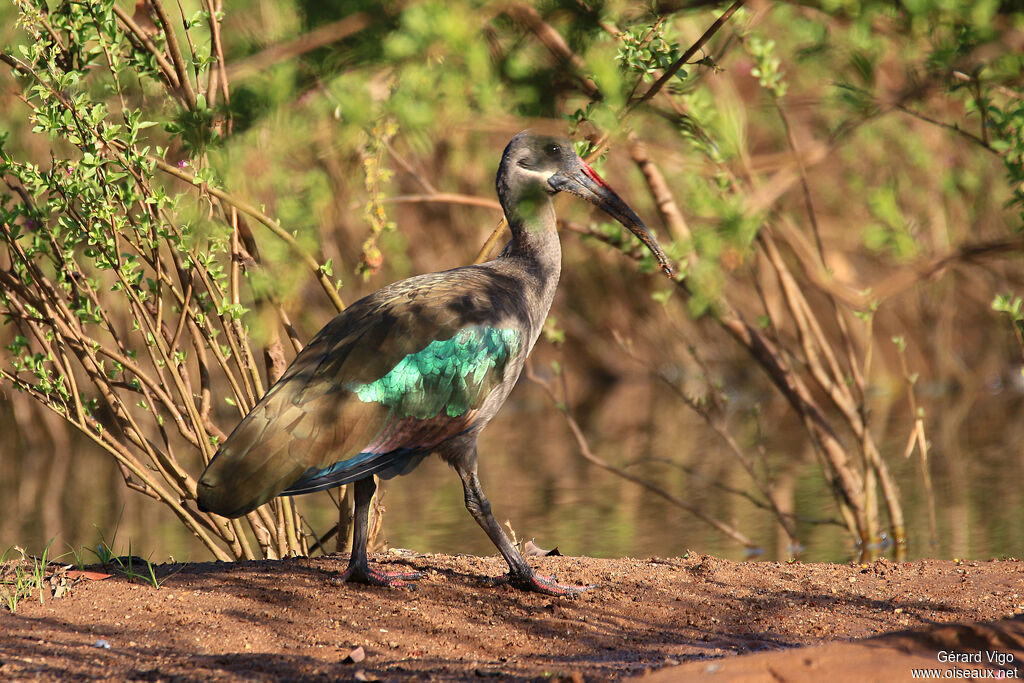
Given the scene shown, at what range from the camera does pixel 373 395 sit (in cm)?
500

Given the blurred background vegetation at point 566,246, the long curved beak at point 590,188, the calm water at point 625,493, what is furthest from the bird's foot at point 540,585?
the calm water at point 625,493

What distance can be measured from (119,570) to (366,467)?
140 centimetres

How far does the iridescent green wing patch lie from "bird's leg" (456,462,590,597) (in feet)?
1.22

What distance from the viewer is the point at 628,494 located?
11.2m

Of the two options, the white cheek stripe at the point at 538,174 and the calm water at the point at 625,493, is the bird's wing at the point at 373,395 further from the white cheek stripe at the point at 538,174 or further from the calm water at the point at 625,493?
the calm water at the point at 625,493

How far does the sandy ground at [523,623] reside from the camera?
13.1ft

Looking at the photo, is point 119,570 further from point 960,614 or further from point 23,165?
point 960,614

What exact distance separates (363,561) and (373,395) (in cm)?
79

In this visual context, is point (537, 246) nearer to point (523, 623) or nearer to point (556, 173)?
point (556, 173)

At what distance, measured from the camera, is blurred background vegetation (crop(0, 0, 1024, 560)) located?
→ 12.3 feet

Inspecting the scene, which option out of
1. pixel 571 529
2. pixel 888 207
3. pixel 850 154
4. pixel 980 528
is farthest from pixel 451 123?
pixel 850 154

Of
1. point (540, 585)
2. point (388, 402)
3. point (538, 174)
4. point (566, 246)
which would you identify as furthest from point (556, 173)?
point (566, 246)

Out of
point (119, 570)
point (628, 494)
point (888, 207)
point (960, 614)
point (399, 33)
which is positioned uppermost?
point (399, 33)

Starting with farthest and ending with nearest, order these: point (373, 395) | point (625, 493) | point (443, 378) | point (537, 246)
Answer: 1. point (625, 493)
2. point (537, 246)
3. point (443, 378)
4. point (373, 395)
